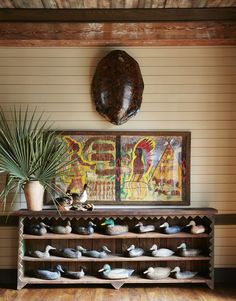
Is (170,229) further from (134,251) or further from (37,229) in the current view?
(37,229)

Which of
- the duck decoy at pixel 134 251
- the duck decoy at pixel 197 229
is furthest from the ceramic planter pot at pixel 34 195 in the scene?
the duck decoy at pixel 197 229

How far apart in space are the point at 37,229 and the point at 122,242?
0.92 meters

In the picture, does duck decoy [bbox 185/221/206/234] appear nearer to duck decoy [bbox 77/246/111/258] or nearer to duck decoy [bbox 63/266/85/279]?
duck decoy [bbox 77/246/111/258]

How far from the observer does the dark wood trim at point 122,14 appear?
4.29 metres

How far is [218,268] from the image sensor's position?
475cm

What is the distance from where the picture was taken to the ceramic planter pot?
4375mm

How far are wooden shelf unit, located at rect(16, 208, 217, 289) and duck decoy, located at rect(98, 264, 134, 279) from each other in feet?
0.17

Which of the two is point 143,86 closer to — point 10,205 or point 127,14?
point 127,14

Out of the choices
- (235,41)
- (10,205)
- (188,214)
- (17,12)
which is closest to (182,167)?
(188,214)

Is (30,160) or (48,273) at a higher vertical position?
(30,160)

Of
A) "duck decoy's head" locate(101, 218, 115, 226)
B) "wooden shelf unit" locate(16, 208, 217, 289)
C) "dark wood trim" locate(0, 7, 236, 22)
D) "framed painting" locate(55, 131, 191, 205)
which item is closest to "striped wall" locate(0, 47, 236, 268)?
"framed painting" locate(55, 131, 191, 205)

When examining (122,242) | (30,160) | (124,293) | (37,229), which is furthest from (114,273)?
(30,160)

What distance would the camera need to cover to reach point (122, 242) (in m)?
4.70

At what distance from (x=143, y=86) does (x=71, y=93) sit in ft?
2.59
